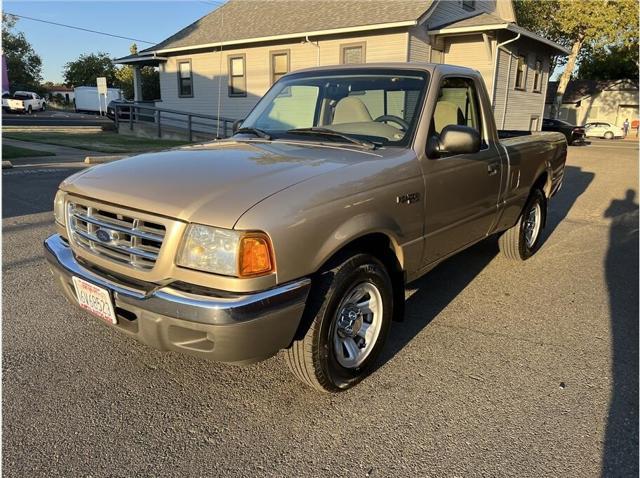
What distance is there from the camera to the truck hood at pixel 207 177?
7.74 feet

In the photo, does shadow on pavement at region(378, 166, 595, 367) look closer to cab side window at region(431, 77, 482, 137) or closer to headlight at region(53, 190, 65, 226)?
cab side window at region(431, 77, 482, 137)

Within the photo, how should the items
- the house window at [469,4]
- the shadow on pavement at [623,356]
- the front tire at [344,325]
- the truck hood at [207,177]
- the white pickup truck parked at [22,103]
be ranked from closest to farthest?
1. the truck hood at [207,177]
2. the shadow on pavement at [623,356]
3. the front tire at [344,325]
4. the house window at [469,4]
5. the white pickup truck parked at [22,103]

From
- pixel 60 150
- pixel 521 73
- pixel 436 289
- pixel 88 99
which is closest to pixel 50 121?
pixel 60 150

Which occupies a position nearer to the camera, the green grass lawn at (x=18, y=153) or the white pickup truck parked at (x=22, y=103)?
the green grass lawn at (x=18, y=153)

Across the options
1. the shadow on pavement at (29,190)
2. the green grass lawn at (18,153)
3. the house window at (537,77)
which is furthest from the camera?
the house window at (537,77)

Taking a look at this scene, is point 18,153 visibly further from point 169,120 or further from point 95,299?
point 95,299

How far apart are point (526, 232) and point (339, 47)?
43.2 feet

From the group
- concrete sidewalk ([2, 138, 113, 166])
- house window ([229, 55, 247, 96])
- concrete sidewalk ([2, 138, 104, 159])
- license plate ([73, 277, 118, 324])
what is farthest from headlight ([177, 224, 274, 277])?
house window ([229, 55, 247, 96])

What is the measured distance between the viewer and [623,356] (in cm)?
349

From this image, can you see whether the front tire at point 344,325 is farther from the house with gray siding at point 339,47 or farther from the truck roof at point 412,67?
the house with gray siding at point 339,47

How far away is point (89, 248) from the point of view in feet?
9.14

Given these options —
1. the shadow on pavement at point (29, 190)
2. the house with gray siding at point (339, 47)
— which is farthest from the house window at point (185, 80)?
the shadow on pavement at point (29, 190)

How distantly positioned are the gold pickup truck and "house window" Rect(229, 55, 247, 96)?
16.8m

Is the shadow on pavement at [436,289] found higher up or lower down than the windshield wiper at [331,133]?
lower down
